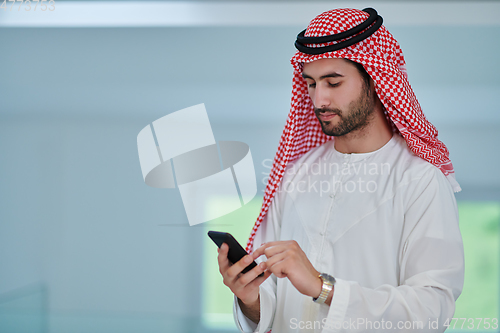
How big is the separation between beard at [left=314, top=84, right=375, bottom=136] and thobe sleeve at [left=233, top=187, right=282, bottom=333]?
13.3 inches

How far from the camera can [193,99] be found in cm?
282

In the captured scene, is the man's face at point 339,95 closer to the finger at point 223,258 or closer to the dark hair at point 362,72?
the dark hair at point 362,72

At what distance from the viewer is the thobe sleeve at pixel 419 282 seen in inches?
44.6

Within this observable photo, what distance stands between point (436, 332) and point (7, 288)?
2.86 m

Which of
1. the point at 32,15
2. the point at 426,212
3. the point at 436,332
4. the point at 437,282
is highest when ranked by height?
the point at 32,15

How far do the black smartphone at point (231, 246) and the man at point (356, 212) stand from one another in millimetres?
29

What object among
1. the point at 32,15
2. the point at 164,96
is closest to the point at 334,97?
the point at 164,96

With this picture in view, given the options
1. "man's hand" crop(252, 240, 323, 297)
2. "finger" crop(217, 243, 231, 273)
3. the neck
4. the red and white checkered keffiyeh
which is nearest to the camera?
"man's hand" crop(252, 240, 323, 297)

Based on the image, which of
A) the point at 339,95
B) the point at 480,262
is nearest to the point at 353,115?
the point at 339,95

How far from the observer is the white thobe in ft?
3.74

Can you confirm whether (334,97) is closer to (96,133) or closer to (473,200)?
(473,200)
